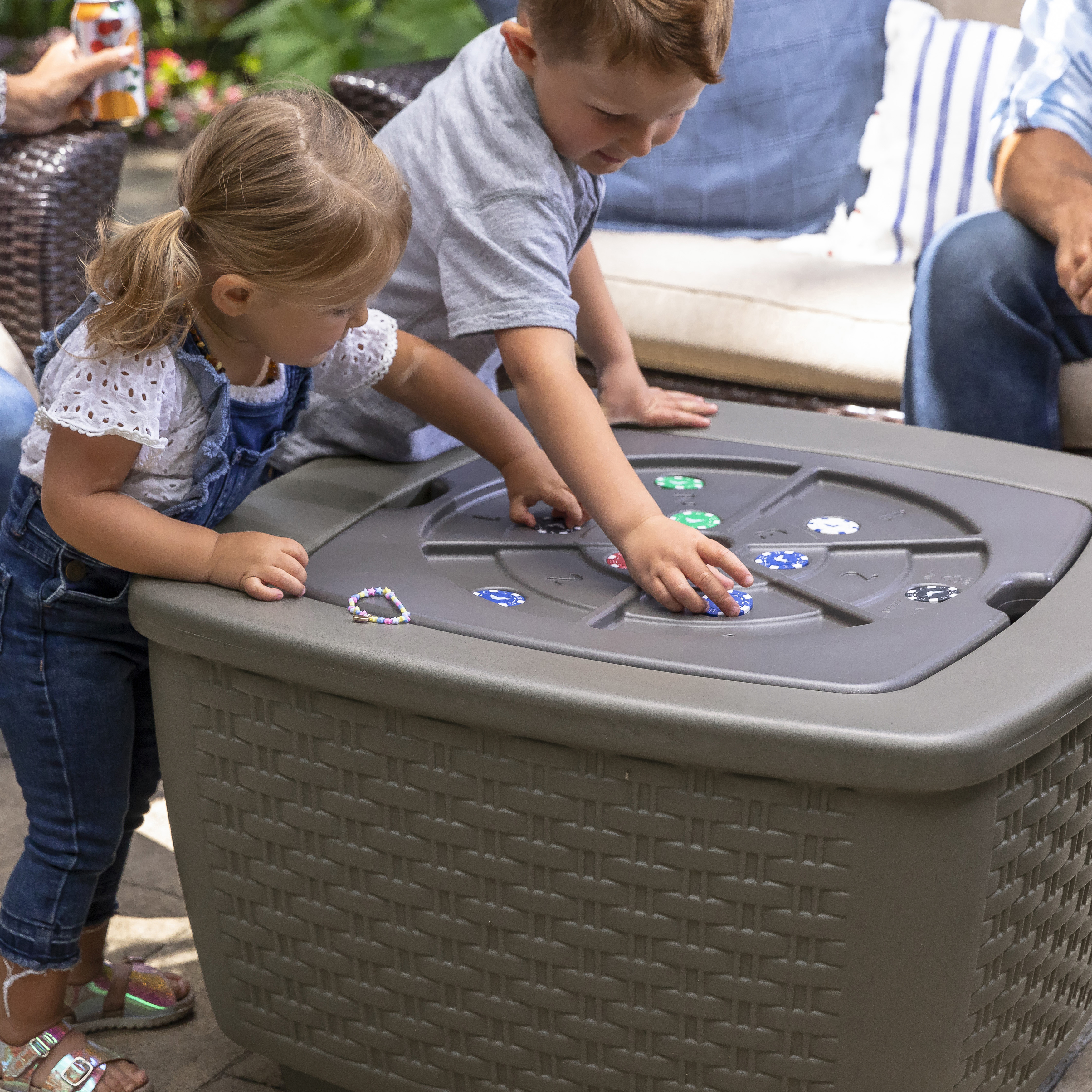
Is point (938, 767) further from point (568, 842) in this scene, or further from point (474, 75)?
point (474, 75)

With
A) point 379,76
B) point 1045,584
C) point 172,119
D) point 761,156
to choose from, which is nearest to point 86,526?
point 1045,584

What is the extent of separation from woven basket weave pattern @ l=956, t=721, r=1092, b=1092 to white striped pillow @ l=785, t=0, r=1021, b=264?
133 cm

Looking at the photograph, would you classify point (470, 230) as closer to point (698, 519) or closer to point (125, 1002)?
point (698, 519)

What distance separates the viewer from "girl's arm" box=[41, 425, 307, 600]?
0.88 m

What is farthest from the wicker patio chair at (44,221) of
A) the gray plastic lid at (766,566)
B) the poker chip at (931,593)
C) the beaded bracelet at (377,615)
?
the poker chip at (931,593)

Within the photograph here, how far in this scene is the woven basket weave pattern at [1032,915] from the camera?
75 cm

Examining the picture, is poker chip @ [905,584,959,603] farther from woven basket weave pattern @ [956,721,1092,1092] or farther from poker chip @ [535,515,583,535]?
poker chip @ [535,515,583,535]

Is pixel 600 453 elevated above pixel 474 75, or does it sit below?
below

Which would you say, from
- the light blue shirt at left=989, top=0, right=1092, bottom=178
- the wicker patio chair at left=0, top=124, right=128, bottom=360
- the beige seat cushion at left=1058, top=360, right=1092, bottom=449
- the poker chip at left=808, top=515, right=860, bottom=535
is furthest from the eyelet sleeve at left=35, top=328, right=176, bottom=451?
the light blue shirt at left=989, top=0, right=1092, bottom=178

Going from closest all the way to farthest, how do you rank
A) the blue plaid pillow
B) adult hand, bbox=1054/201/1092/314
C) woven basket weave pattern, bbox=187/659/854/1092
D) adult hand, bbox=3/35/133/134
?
woven basket weave pattern, bbox=187/659/854/1092, adult hand, bbox=1054/201/1092/314, adult hand, bbox=3/35/133/134, the blue plaid pillow

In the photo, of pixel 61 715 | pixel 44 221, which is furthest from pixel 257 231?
pixel 44 221

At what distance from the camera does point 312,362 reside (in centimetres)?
95

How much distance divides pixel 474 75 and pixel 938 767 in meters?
0.76

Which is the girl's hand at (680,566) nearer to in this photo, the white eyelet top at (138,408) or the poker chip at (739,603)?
the poker chip at (739,603)
